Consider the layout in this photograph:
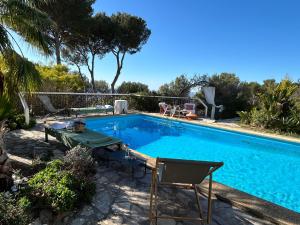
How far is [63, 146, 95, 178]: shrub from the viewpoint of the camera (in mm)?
3066

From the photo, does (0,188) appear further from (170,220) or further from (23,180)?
(170,220)

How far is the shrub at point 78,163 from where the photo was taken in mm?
3066

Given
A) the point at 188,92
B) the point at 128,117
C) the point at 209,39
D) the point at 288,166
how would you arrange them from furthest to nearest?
1. the point at 209,39
2. the point at 188,92
3. the point at 128,117
4. the point at 288,166

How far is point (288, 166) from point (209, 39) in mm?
13696

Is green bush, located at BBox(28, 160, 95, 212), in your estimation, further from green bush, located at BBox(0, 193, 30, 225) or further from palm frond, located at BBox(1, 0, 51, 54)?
palm frond, located at BBox(1, 0, 51, 54)

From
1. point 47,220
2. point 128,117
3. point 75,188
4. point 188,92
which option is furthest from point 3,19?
point 188,92

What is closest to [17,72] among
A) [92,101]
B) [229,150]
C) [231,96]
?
[229,150]

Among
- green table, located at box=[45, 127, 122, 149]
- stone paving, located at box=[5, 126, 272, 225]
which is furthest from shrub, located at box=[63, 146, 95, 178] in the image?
green table, located at box=[45, 127, 122, 149]

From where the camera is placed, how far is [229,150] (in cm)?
700

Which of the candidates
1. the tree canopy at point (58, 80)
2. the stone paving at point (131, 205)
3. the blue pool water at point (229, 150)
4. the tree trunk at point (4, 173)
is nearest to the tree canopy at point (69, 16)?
the tree canopy at point (58, 80)

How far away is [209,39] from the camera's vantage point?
17.1 meters

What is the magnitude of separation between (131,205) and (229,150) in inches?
203

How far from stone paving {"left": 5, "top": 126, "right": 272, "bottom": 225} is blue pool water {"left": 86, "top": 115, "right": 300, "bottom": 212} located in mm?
1853

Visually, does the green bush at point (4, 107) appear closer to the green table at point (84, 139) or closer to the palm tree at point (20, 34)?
the palm tree at point (20, 34)
